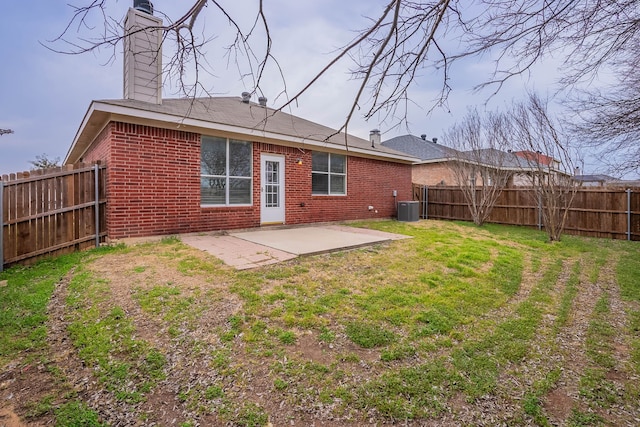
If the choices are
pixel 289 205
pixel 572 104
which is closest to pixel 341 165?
pixel 289 205

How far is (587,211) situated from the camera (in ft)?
33.2

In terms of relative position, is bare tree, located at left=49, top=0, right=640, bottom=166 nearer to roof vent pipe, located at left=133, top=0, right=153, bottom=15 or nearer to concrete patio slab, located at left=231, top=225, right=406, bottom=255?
roof vent pipe, located at left=133, top=0, right=153, bottom=15

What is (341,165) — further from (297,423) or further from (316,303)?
(297,423)

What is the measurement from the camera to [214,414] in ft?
6.07

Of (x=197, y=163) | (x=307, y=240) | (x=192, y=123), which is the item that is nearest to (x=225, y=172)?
(x=197, y=163)

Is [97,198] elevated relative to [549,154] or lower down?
lower down

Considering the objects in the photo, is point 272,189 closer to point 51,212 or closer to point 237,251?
point 237,251

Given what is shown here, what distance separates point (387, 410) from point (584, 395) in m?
1.43

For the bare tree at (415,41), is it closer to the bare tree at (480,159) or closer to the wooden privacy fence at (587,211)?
the wooden privacy fence at (587,211)

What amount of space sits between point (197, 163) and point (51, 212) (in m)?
2.88

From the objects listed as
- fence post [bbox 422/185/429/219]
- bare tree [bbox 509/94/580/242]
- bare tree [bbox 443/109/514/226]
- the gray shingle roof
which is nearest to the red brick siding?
the gray shingle roof

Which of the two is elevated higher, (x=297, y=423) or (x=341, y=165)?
(x=341, y=165)

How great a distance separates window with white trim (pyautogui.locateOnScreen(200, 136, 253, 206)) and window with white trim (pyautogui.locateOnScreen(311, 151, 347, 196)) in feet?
7.80

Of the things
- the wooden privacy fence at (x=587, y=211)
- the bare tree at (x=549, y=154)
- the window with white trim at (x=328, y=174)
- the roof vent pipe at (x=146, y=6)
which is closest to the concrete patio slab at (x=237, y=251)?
the roof vent pipe at (x=146, y=6)
